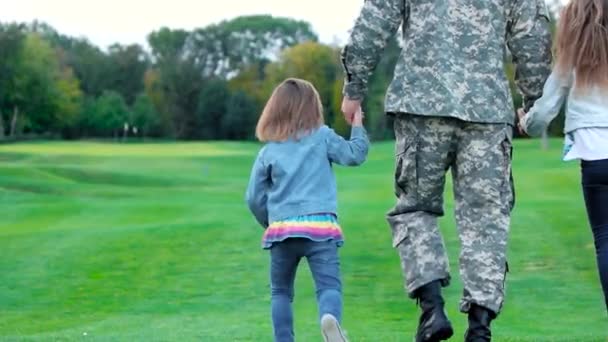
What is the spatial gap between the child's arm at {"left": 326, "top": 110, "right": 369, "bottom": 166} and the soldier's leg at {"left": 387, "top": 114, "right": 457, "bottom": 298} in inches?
9.1

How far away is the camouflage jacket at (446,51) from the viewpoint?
16.4 ft

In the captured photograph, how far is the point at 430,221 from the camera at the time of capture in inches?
204

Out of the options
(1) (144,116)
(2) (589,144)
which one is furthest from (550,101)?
(1) (144,116)

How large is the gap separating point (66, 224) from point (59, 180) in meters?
12.0

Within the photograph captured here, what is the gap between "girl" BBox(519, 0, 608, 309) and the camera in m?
5.02

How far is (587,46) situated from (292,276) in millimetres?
1624

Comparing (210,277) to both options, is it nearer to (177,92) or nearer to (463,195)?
(463,195)

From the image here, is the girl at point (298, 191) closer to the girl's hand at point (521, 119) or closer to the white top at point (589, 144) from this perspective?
the girl's hand at point (521, 119)

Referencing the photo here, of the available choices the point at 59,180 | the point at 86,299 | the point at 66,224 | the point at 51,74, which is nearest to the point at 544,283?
the point at 86,299

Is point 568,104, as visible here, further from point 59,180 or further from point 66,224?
point 59,180

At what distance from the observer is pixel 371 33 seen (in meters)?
5.05

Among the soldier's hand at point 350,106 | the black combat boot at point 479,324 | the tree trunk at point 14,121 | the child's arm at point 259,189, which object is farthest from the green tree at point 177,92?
the black combat boot at point 479,324

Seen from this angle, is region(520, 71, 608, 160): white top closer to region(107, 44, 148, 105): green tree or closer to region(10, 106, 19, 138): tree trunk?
region(10, 106, 19, 138): tree trunk

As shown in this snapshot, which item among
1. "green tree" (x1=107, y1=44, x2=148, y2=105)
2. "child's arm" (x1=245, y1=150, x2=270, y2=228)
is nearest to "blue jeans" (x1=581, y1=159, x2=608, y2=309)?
"child's arm" (x1=245, y1=150, x2=270, y2=228)
